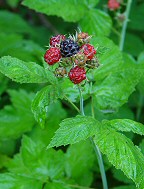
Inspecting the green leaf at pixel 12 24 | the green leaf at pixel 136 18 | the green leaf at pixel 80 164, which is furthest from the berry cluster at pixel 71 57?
the green leaf at pixel 12 24

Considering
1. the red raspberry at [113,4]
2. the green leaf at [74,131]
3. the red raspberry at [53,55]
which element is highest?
the red raspberry at [113,4]

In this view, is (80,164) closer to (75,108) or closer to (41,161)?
(41,161)

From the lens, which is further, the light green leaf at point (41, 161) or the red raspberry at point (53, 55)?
the light green leaf at point (41, 161)

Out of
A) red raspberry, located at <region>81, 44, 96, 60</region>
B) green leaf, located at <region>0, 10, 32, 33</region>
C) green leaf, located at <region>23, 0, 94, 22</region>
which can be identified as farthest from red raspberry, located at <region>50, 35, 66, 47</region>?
green leaf, located at <region>0, 10, 32, 33</region>

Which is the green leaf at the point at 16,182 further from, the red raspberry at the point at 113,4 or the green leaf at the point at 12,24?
the green leaf at the point at 12,24

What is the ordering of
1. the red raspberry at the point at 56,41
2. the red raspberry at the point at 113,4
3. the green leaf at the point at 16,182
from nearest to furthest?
the red raspberry at the point at 56,41 → the green leaf at the point at 16,182 → the red raspberry at the point at 113,4

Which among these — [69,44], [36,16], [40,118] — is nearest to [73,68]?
[69,44]

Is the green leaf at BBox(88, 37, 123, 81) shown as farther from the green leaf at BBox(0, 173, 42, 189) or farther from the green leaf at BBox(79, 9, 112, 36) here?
the green leaf at BBox(0, 173, 42, 189)

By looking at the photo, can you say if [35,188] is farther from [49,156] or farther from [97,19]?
[97,19]
